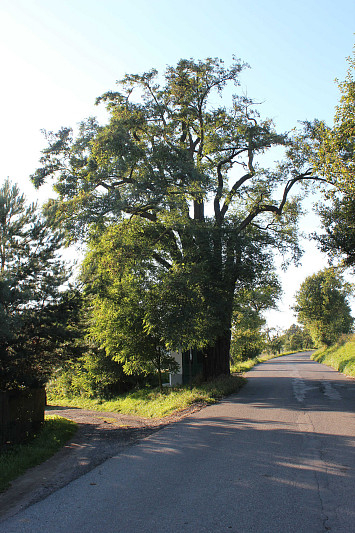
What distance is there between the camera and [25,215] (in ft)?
33.9

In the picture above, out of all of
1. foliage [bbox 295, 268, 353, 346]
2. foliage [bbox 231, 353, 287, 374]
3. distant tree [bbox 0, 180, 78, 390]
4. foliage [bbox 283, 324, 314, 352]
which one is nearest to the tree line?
distant tree [bbox 0, 180, 78, 390]

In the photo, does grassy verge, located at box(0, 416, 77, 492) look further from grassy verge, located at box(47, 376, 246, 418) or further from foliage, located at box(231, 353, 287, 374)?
foliage, located at box(231, 353, 287, 374)

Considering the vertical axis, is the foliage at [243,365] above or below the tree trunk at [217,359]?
below

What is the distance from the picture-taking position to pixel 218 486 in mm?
5887

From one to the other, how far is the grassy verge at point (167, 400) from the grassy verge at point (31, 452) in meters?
3.96

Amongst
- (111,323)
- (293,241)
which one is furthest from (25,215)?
(293,241)

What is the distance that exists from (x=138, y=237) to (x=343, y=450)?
12802 mm

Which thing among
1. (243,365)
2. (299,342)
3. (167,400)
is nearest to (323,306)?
(243,365)

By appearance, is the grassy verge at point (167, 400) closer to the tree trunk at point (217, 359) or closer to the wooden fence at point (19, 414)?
the tree trunk at point (217, 359)

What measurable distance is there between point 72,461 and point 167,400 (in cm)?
928

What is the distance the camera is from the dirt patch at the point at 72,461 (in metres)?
6.12

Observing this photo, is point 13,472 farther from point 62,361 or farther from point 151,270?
point 151,270

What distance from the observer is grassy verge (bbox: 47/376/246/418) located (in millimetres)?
15172

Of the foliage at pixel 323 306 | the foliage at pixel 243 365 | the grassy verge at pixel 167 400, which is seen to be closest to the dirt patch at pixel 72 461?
the grassy verge at pixel 167 400
